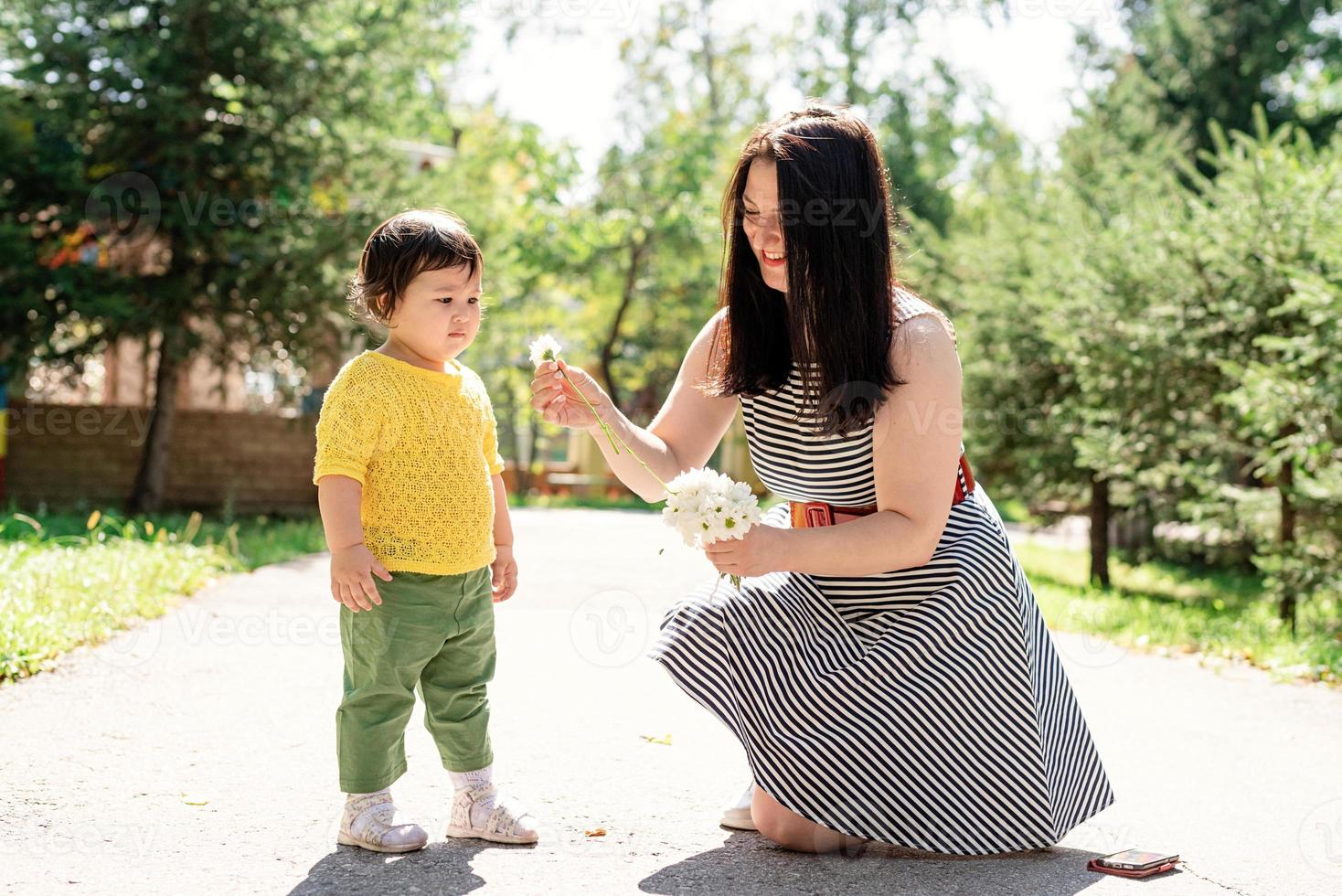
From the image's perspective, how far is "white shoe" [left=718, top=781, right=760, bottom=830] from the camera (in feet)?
9.93

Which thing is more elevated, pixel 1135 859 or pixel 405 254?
pixel 405 254

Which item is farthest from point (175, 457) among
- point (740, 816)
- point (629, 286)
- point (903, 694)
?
point (903, 694)

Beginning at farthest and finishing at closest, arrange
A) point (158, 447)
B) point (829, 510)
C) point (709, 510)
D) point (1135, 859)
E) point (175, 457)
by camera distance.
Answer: point (175, 457) → point (158, 447) → point (829, 510) → point (1135, 859) → point (709, 510)

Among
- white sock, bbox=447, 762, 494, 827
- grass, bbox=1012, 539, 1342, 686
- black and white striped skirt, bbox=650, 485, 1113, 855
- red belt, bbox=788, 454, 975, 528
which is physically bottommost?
grass, bbox=1012, 539, 1342, 686

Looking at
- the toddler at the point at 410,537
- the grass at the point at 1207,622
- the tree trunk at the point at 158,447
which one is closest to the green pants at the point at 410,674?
the toddler at the point at 410,537

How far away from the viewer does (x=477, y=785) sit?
2895mm

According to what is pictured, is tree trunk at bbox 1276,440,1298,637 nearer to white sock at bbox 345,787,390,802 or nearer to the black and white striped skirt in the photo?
the black and white striped skirt

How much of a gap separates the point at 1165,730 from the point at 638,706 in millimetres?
1931

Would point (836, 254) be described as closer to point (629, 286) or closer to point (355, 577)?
point (355, 577)

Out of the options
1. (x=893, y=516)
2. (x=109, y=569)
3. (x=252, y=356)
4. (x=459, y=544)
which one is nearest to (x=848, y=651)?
(x=893, y=516)

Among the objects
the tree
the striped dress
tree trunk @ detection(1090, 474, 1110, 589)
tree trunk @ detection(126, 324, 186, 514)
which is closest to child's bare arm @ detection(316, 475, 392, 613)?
the striped dress

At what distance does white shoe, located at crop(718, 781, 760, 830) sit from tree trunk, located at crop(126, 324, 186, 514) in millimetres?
10117

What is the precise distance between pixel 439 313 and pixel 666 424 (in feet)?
2.53

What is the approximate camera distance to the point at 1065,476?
455 inches
